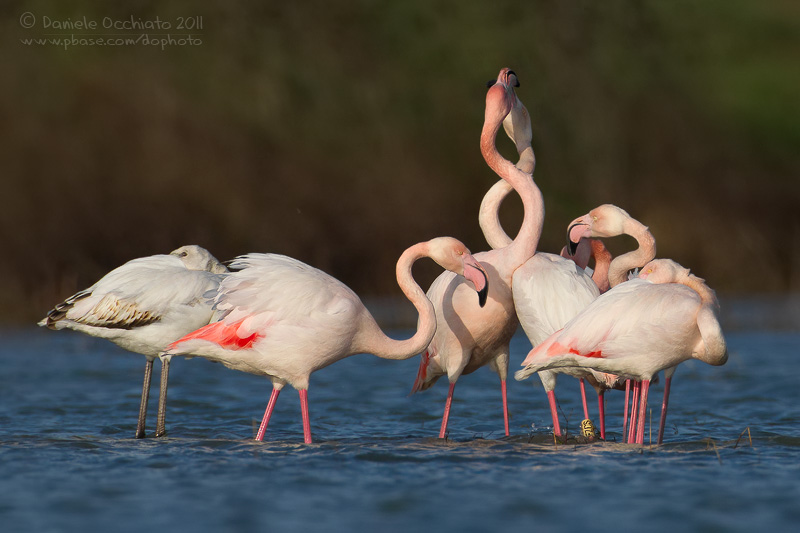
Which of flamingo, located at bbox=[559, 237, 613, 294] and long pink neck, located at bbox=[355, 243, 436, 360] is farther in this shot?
flamingo, located at bbox=[559, 237, 613, 294]

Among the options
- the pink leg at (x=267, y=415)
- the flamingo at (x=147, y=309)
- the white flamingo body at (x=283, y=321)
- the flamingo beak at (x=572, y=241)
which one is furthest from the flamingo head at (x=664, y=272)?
the flamingo at (x=147, y=309)

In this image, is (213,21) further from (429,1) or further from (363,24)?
(429,1)

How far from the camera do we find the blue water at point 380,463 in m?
5.32

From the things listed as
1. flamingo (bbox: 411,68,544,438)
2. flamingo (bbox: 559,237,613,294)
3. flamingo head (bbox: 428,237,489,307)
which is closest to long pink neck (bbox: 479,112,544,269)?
flamingo (bbox: 411,68,544,438)

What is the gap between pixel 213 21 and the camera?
22094 millimetres

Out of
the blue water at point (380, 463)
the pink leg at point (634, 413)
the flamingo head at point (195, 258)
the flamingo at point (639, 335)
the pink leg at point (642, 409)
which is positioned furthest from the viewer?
the flamingo head at point (195, 258)

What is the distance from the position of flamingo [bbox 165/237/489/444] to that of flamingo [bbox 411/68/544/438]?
36 centimetres

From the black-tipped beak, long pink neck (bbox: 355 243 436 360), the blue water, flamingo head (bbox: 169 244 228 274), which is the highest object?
the black-tipped beak

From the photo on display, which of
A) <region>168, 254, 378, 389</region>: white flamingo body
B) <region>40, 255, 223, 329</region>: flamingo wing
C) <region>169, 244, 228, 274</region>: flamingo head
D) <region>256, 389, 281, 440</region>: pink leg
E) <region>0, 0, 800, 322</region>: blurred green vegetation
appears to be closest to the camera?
<region>168, 254, 378, 389</region>: white flamingo body

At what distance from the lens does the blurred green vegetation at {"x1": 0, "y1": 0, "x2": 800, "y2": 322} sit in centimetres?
1499

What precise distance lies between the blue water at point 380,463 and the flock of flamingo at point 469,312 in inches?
18.2

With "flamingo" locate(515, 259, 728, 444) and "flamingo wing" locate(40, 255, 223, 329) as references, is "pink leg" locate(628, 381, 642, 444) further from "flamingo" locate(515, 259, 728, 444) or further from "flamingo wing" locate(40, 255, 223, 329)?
"flamingo wing" locate(40, 255, 223, 329)

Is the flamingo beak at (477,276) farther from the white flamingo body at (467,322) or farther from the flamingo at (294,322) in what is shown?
the white flamingo body at (467,322)

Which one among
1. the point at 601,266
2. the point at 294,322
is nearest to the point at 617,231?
the point at 601,266
